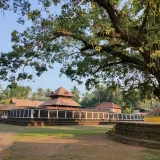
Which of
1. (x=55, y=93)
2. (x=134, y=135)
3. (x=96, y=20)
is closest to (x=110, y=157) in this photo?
(x=134, y=135)

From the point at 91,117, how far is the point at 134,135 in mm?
26926

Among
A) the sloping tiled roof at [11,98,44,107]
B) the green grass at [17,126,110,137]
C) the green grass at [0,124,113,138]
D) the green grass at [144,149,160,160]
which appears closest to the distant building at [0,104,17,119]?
the sloping tiled roof at [11,98,44,107]

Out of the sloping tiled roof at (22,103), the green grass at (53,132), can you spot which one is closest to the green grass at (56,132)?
the green grass at (53,132)

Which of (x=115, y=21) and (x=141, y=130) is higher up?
(x=115, y=21)

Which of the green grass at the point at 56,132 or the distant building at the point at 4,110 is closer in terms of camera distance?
the green grass at the point at 56,132

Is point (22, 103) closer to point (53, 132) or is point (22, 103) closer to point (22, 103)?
point (22, 103)

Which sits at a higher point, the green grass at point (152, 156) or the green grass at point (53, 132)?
the green grass at point (53, 132)

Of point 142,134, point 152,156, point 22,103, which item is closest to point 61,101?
point 22,103

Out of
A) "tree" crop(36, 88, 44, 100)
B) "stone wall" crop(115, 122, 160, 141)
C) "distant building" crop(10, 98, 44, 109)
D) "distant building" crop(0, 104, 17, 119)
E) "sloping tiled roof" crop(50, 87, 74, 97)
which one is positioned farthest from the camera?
"tree" crop(36, 88, 44, 100)

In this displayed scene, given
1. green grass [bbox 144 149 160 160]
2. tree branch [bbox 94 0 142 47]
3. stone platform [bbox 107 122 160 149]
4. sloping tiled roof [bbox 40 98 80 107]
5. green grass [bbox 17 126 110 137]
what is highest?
tree branch [bbox 94 0 142 47]

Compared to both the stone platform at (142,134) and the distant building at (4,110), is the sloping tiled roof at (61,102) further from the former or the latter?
the stone platform at (142,134)

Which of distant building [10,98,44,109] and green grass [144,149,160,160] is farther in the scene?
distant building [10,98,44,109]

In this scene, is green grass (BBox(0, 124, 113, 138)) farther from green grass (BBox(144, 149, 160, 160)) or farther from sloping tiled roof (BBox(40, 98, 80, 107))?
sloping tiled roof (BBox(40, 98, 80, 107))

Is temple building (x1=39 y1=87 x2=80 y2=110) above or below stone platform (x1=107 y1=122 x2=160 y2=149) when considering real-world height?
above
